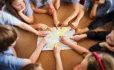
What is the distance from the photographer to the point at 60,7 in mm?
1750

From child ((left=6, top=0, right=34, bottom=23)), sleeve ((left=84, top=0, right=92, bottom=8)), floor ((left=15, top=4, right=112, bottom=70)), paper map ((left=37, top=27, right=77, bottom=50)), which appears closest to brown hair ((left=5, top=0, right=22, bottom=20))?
child ((left=6, top=0, right=34, bottom=23))

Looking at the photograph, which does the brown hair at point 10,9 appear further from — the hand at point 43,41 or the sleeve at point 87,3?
the sleeve at point 87,3

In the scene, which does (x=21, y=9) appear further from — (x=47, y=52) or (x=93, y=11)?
(x=93, y=11)

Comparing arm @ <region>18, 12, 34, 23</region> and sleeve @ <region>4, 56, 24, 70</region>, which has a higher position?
arm @ <region>18, 12, 34, 23</region>

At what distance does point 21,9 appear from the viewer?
1594 millimetres

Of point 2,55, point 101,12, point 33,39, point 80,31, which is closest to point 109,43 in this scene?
point 80,31

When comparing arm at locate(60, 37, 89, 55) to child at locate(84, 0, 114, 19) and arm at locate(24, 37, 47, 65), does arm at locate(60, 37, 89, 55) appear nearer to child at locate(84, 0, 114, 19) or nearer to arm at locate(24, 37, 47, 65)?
arm at locate(24, 37, 47, 65)

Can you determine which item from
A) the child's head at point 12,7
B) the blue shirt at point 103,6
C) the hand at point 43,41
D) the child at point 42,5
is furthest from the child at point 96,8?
the child's head at point 12,7

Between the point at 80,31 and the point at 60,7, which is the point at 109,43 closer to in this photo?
the point at 80,31

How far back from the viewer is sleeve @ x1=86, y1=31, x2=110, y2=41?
150 centimetres

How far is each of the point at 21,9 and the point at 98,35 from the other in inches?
21.2

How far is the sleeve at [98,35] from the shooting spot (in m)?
1.50

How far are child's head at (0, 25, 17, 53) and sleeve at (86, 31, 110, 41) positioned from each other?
20.0 inches

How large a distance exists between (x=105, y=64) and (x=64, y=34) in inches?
20.6
